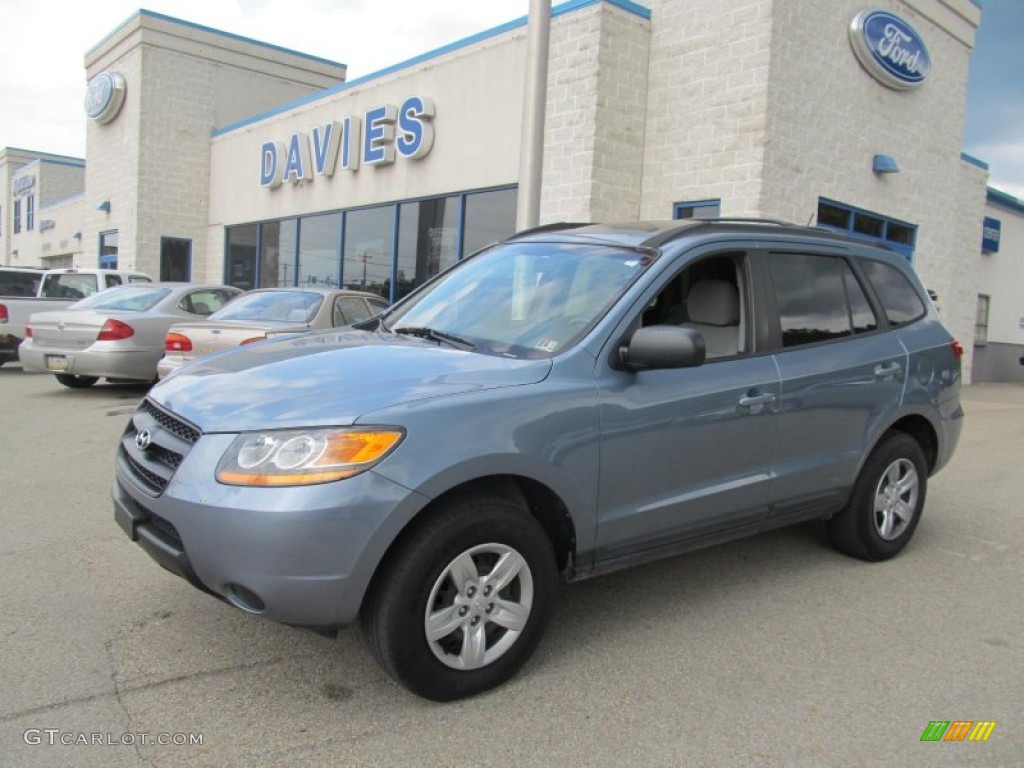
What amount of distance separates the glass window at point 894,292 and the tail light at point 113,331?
8.37 metres

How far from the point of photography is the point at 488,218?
13273mm

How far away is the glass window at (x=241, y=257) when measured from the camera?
20125 millimetres

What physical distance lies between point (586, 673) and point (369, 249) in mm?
13795

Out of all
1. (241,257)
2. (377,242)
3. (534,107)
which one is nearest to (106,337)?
(534,107)

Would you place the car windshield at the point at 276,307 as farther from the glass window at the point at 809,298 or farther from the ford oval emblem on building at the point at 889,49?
the ford oval emblem on building at the point at 889,49

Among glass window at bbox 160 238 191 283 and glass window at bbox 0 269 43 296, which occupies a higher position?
glass window at bbox 160 238 191 283

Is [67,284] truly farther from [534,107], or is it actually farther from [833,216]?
[833,216]

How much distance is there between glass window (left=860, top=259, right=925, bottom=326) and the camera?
15.4ft

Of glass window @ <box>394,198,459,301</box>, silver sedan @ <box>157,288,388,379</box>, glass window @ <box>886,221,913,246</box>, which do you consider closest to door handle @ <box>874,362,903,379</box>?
silver sedan @ <box>157,288,388,379</box>

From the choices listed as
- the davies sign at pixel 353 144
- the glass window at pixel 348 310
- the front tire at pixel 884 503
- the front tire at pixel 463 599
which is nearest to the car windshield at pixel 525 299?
the front tire at pixel 463 599

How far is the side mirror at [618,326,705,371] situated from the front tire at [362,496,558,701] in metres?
0.79

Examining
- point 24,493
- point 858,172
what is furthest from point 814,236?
point 858,172

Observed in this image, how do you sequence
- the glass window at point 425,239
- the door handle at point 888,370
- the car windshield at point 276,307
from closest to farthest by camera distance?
the door handle at point 888,370 → the car windshield at point 276,307 → the glass window at point 425,239

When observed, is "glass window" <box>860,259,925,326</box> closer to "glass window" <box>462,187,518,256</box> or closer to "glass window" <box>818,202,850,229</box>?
"glass window" <box>818,202,850,229</box>
